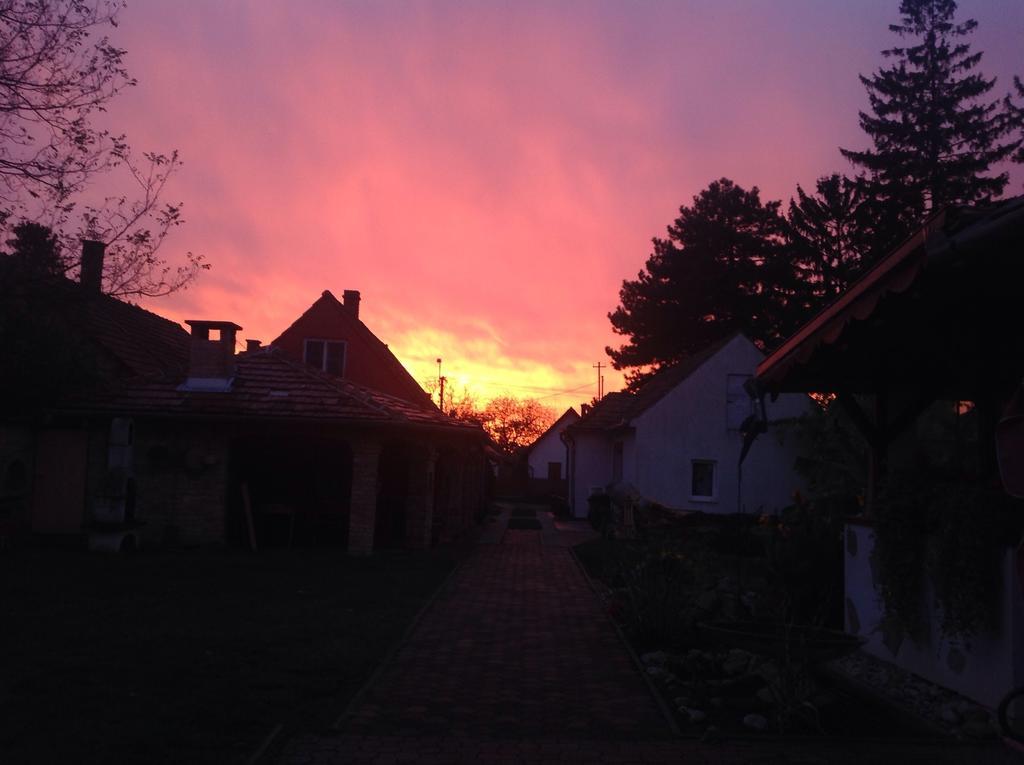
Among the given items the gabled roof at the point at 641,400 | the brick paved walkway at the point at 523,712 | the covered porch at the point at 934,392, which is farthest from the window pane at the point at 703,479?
the covered porch at the point at 934,392

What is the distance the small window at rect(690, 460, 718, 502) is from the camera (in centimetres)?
2925

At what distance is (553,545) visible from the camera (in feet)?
79.0

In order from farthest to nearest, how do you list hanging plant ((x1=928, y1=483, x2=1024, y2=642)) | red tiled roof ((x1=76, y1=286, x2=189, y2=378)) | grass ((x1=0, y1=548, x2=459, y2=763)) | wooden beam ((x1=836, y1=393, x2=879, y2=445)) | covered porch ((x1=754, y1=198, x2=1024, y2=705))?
red tiled roof ((x1=76, y1=286, x2=189, y2=378))
wooden beam ((x1=836, y1=393, x2=879, y2=445))
hanging plant ((x1=928, y1=483, x2=1024, y2=642))
grass ((x1=0, y1=548, x2=459, y2=763))
covered porch ((x1=754, y1=198, x2=1024, y2=705))

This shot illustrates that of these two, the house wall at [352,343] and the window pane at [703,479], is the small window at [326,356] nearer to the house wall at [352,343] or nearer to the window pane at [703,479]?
the house wall at [352,343]

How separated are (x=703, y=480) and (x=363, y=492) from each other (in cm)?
1380

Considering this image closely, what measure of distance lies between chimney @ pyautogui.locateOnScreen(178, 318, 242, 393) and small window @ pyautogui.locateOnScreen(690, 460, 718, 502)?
1494cm

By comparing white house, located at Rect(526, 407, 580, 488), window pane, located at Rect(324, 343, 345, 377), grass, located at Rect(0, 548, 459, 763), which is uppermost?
window pane, located at Rect(324, 343, 345, 377)

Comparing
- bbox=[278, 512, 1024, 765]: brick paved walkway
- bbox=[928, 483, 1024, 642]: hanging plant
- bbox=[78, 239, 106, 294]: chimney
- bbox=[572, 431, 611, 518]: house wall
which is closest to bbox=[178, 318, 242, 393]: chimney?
bbox=[78, 239, 106, 294]: chimney

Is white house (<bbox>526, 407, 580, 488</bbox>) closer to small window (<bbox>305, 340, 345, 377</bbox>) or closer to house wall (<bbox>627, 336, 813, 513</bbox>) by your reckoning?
small window (<bbox>305, 340, 345, 377</bbox>)

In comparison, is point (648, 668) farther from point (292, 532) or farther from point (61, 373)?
point (292, 532)

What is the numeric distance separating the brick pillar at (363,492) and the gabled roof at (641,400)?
12101 mm

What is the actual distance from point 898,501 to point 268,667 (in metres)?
5.76

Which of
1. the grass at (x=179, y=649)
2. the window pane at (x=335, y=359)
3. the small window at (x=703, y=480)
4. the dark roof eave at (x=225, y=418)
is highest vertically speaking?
the window pane at (x=335, y=359)

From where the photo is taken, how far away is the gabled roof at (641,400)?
29.5 m
